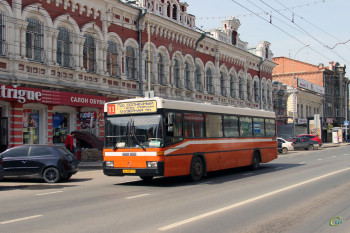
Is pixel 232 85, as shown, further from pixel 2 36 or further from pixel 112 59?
pixel 2 36

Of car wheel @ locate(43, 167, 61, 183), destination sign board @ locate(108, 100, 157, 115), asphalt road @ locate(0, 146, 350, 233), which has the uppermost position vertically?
destination sign board @ locate(108, 100, 157, 115)

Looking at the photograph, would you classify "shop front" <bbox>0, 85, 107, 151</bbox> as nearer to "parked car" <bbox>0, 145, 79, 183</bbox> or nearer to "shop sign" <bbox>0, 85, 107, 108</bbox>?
"shop sign" <bbox>0, 85, 107, 108</bbox>

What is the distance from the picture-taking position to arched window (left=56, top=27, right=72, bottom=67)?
965 inches

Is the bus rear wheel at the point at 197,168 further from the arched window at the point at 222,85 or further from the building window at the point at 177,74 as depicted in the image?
the arched window at the point at 222,85

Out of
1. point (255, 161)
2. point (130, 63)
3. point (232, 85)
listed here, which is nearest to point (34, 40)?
point (130, 63)

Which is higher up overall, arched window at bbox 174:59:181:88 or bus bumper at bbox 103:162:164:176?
arched window at bbox 174:59:181:88

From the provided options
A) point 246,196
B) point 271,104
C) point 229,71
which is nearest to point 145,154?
point 246,196

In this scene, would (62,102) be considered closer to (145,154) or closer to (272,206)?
(145,154)

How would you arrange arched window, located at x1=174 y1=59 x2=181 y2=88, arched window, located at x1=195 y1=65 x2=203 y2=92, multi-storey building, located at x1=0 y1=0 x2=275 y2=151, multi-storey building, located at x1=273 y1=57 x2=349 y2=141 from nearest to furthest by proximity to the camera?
multi-storey building, located at x1=0 y1=0 x2=275 y2=151
arched window, located at x1=174 y1=59 x2=181 y2=88
arched window, located at x1=195 y1=65 x2=203 y2=92
multi-storey building, located at x1=273 y1=57 x2=349 y2=141

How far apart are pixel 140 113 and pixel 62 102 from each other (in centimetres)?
1078

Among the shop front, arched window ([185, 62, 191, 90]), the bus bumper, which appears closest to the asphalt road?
the bus bumper

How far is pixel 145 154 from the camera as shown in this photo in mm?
13648

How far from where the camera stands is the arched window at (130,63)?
1171 inches

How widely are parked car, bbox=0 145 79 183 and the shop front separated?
5.49 m
